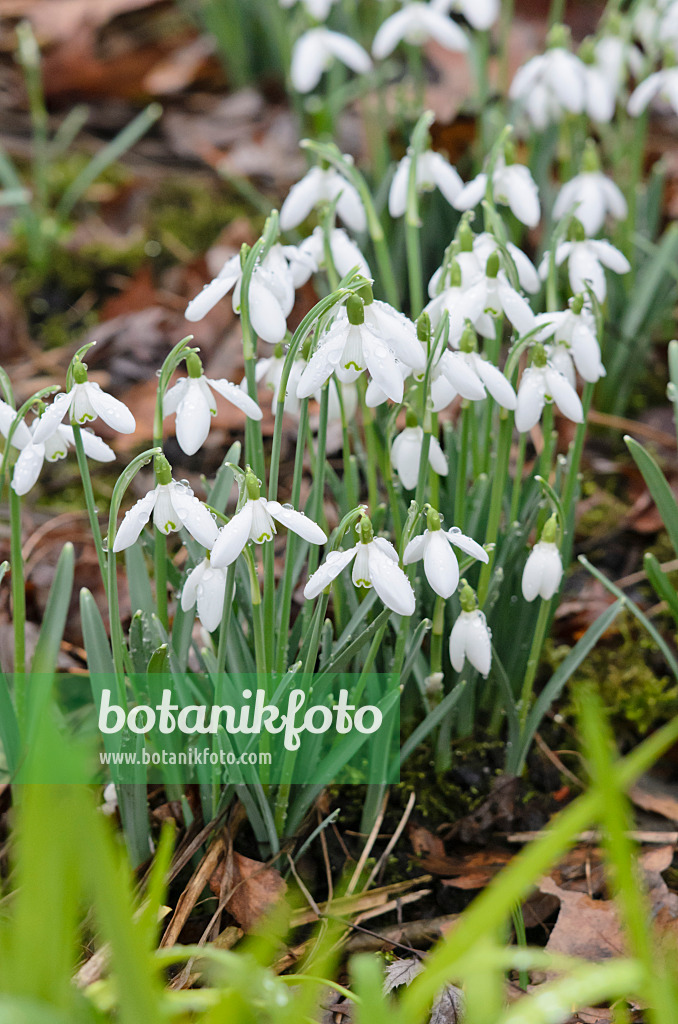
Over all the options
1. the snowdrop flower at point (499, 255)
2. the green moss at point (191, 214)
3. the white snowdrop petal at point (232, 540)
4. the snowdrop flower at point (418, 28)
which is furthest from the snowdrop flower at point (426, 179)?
the green moss at point (191, 214)

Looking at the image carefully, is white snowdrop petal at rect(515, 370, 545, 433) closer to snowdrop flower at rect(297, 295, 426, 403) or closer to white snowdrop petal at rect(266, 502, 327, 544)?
snowdrop flower at rect(297, 295, 426, 403)

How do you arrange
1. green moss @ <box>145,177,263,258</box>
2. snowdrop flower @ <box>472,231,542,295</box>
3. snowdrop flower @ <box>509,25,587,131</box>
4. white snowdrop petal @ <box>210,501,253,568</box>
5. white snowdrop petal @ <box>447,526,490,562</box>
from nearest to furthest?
white snowdrop petal @ <box>210,501,253,568</box> → white snowdrop petal @ <box>447,526,490,562</box> → snowdrop flower @ <box>472,231,542,295</box> → snowdrop flower @ <box>509,25,587,131</box> → green moss @ <box>145,177,263,258</box>

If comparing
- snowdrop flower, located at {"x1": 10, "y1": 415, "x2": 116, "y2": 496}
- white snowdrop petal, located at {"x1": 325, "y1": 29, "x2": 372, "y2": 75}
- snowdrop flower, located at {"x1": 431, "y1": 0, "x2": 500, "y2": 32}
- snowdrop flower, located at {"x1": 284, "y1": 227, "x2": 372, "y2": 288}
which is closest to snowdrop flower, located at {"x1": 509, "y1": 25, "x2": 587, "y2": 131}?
snowdrop flower, located at {"x1": 431, "y1": 0, "x2": 500, "y2": 32}

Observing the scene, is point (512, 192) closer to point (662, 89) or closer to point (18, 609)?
point (662, 89)

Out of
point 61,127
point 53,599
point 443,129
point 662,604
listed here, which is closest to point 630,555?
point 662,604

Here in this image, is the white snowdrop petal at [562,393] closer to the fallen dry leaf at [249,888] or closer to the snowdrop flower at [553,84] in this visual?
the fallen dry leaf at [249,888]
